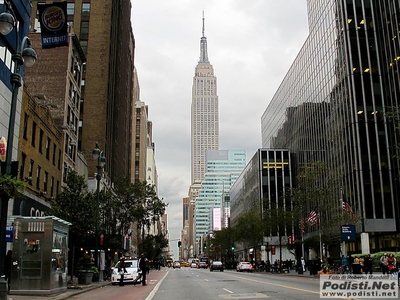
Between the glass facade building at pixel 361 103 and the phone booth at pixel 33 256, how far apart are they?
42.0 m

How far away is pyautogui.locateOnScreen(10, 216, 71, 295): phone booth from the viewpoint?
69.4ft

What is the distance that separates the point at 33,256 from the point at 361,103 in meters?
51.5

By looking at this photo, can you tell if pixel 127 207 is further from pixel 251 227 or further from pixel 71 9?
pixel 71 9

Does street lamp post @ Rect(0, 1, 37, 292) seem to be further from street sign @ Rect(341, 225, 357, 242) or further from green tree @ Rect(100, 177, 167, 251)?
street sign @ Rect(341, 225, 357, 242)

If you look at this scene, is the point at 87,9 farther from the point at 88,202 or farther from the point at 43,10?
the point at 43,10

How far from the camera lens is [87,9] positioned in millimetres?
76812

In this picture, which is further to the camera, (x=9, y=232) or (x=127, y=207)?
(x=127, y=207)

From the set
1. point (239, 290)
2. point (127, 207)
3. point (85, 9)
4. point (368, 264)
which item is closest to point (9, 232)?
point (239, 290)

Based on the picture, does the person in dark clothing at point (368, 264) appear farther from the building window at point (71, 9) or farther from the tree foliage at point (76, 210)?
the building window at point (71, 9)

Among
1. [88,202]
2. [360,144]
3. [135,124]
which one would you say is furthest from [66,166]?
[135,124]

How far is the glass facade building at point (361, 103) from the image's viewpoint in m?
59.8

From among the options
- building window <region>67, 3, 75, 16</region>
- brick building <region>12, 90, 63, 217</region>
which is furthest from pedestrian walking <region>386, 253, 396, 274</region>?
building window <region>67, 3, 75, 16</region>

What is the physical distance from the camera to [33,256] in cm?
2155

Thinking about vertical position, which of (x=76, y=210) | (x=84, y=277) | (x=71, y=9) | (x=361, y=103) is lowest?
(x=84, y=277)
